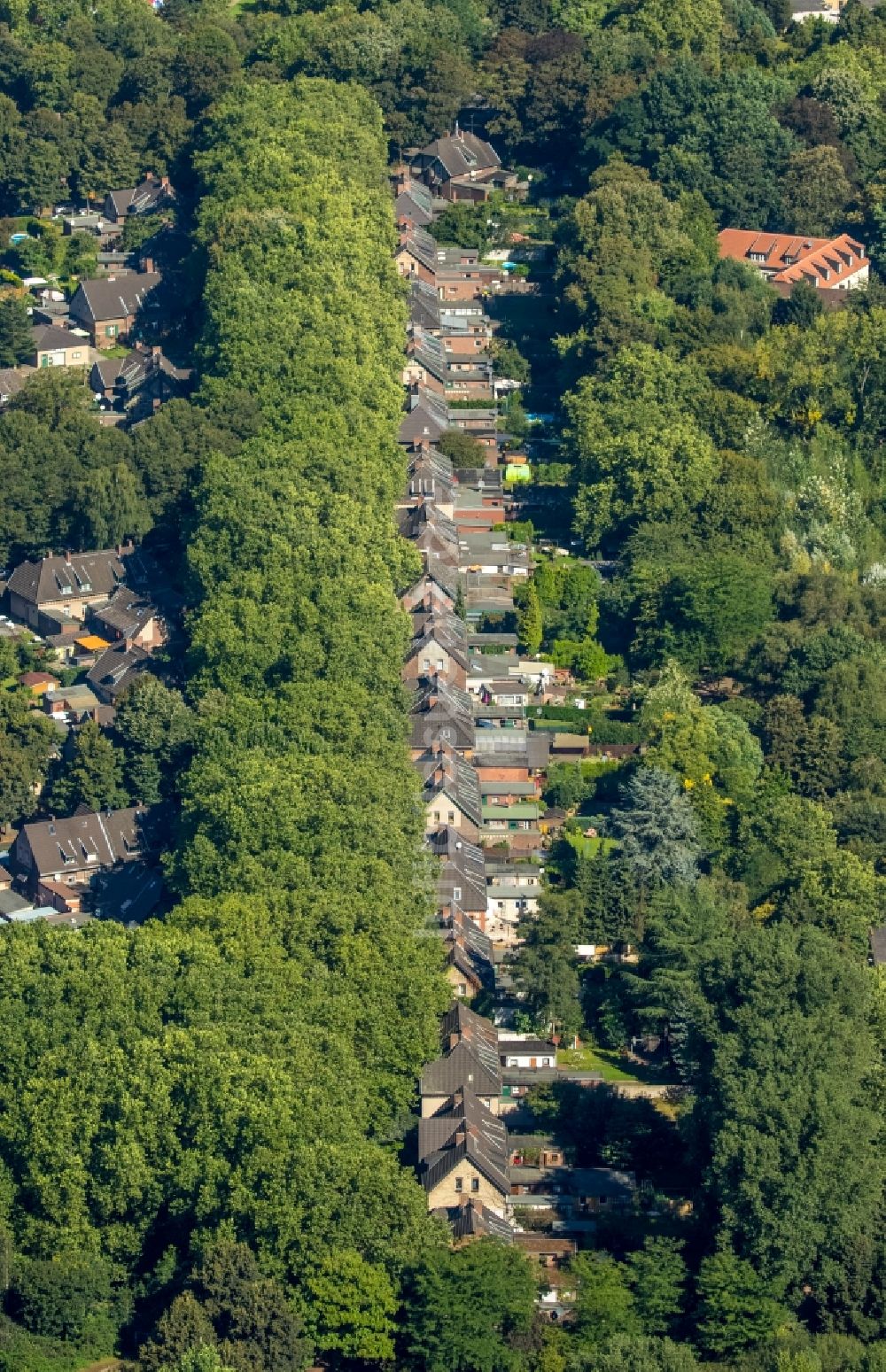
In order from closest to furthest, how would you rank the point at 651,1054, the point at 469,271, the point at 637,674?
1. the point at 651,1054
2. the point at 637,674
3. the point at 469,271

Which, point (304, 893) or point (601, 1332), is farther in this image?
point (304, 893)

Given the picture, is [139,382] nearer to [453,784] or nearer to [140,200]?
[140,200]

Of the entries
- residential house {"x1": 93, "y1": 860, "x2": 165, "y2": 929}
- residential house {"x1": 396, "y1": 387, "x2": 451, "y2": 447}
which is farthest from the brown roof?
residential house {"x1": 93, "y1": 860, "x2": 165, "y2": 929}

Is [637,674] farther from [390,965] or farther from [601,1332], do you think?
[601,1332]

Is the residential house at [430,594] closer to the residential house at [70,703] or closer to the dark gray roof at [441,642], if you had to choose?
the dark gray roof at [441,642]

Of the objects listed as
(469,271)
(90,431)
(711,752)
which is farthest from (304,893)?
(469,271)

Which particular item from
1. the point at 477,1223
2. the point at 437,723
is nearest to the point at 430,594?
the point at 437,723
